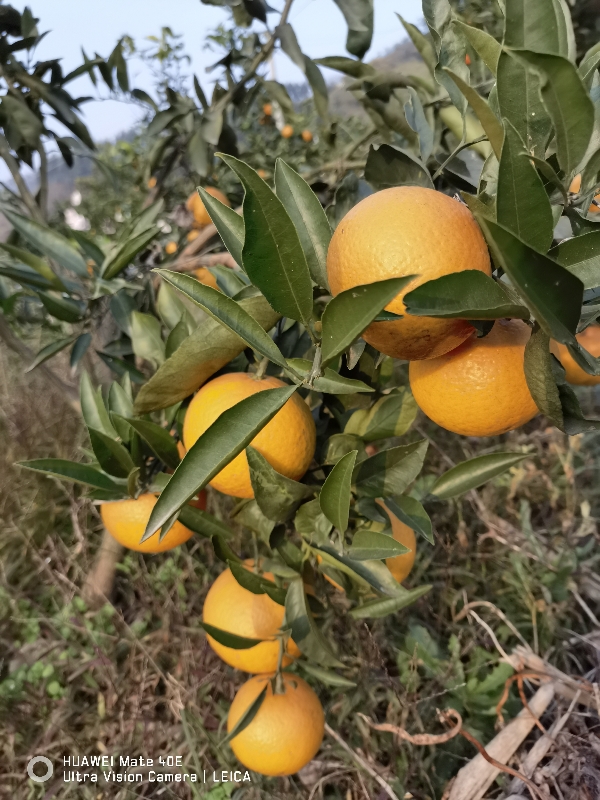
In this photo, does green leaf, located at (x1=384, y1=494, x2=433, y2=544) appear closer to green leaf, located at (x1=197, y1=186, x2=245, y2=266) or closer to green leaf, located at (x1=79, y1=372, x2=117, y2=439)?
green leaf, located at (x1=197, y1=186, x2=245, y2=266)

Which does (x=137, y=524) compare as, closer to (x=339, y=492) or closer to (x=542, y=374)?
(x=339, y=492)

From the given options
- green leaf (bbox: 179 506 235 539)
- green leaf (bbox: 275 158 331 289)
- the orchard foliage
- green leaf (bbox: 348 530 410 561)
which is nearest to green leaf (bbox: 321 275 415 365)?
the orchard foliage

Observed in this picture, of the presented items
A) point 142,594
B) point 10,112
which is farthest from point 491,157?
point 142,594

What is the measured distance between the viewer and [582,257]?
1.31 feet

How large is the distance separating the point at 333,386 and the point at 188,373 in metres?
0.21

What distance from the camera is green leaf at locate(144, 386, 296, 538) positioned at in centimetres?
38

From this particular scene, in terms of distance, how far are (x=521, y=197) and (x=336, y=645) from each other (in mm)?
1280

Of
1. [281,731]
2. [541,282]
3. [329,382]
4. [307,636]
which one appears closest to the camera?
[541,282]

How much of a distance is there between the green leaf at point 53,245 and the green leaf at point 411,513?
745mm

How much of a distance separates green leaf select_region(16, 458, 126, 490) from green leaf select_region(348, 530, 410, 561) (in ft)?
1.18

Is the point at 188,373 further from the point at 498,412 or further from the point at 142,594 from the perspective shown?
the point at 142,594

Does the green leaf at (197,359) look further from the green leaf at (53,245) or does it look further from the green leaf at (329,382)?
the green leaf at (53,245)

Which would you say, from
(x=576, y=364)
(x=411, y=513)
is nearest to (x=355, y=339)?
(x=411, y=513)

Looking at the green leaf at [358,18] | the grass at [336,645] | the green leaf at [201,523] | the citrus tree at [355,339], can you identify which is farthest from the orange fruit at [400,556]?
the green leaf at [358,18]
